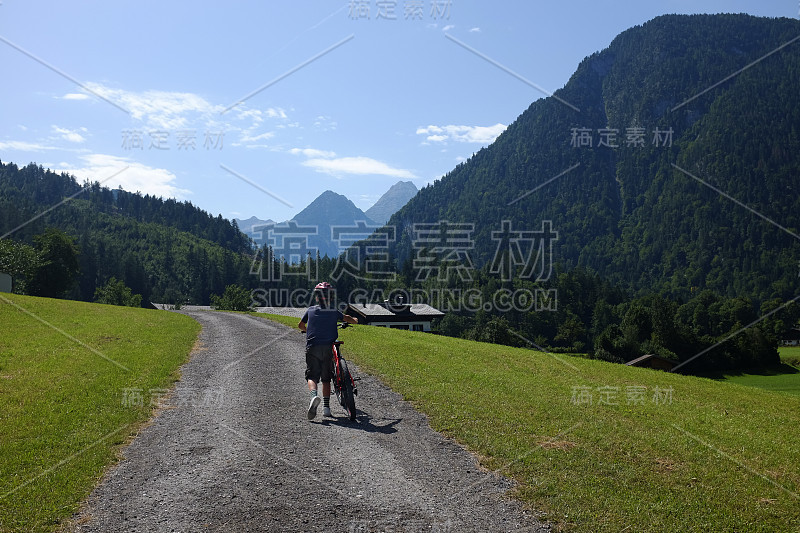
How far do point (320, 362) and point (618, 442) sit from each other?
728 cm

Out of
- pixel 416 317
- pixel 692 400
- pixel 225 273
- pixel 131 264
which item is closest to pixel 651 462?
pixel 692 400

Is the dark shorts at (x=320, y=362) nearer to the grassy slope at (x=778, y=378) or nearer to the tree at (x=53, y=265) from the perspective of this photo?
the grassy slope at (x=778, y=378)

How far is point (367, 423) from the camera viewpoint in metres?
11.8

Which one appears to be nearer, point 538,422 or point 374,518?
point 374,518

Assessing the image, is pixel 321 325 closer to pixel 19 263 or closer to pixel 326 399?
pixel 326 399

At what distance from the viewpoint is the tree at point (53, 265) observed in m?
89.2

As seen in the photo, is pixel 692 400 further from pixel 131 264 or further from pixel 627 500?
pixel 131 264

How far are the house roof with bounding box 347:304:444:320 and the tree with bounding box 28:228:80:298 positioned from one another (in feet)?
179

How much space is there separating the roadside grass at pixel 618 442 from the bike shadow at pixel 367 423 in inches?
22.2

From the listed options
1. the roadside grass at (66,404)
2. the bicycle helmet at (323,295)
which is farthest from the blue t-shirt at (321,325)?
the roadside grass at (66,404)

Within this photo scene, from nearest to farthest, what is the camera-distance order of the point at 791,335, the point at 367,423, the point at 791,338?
the point at 367,423 → the point at 791,338 → the point at 791,335

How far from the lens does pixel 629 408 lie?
1542 cm

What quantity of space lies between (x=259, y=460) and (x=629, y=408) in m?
11.9

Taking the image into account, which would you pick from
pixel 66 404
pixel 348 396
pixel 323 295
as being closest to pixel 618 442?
pixel 348 396
